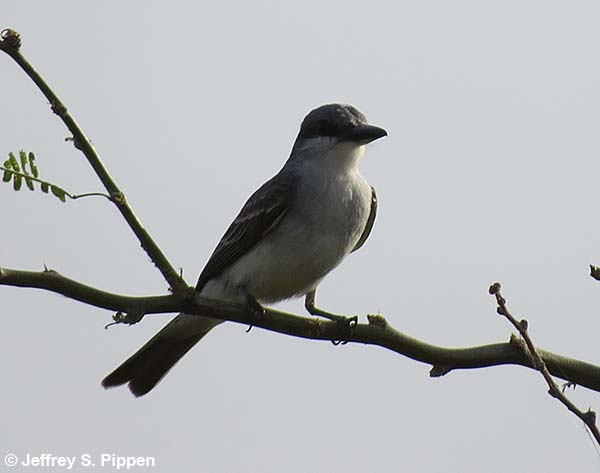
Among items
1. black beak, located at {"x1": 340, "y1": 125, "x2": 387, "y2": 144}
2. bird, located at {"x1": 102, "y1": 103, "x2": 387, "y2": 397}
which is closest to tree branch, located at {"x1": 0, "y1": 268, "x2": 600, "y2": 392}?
bird, located at {"x1": 102, "y1": 103, "x2": 387, "y2": 397}

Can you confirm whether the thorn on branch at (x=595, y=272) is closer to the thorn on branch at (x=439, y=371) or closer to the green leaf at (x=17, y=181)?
the thorn on branch at (x=439, y=371)

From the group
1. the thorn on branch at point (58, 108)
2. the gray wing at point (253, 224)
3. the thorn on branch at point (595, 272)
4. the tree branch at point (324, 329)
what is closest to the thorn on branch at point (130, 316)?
the tree branch at point (324, 329)

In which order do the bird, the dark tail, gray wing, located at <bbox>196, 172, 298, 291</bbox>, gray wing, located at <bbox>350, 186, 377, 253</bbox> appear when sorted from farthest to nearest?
1. gray wing, located at <bbox>350, 186, 377, 253</bbox>
2. the dark tail
3. gray wing, located at <bbox>196, 172, 298, 291</bbox>
4. the bird

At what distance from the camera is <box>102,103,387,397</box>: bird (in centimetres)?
717

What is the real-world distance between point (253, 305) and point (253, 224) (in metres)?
1.42

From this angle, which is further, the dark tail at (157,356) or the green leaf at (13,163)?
the dark tail at (157,356)

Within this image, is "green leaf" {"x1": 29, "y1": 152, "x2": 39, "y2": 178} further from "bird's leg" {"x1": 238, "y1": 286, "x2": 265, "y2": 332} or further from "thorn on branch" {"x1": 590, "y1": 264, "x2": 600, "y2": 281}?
"thorn on branch" {"x1": 590, "y1": 264, "x2": 600, "y2": 281}

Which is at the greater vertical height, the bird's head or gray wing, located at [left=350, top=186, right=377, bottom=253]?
the bird's head

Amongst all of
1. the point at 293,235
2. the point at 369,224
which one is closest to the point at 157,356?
the point at 293,235

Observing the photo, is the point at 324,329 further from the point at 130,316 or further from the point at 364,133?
the point at 364,133

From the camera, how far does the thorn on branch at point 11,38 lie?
13.2ft

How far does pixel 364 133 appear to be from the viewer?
24.8 ft

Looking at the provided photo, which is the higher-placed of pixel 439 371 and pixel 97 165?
pixel 97 165

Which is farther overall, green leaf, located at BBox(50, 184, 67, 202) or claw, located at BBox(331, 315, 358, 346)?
claw, located at BBox(331, 315, 358, 346)
